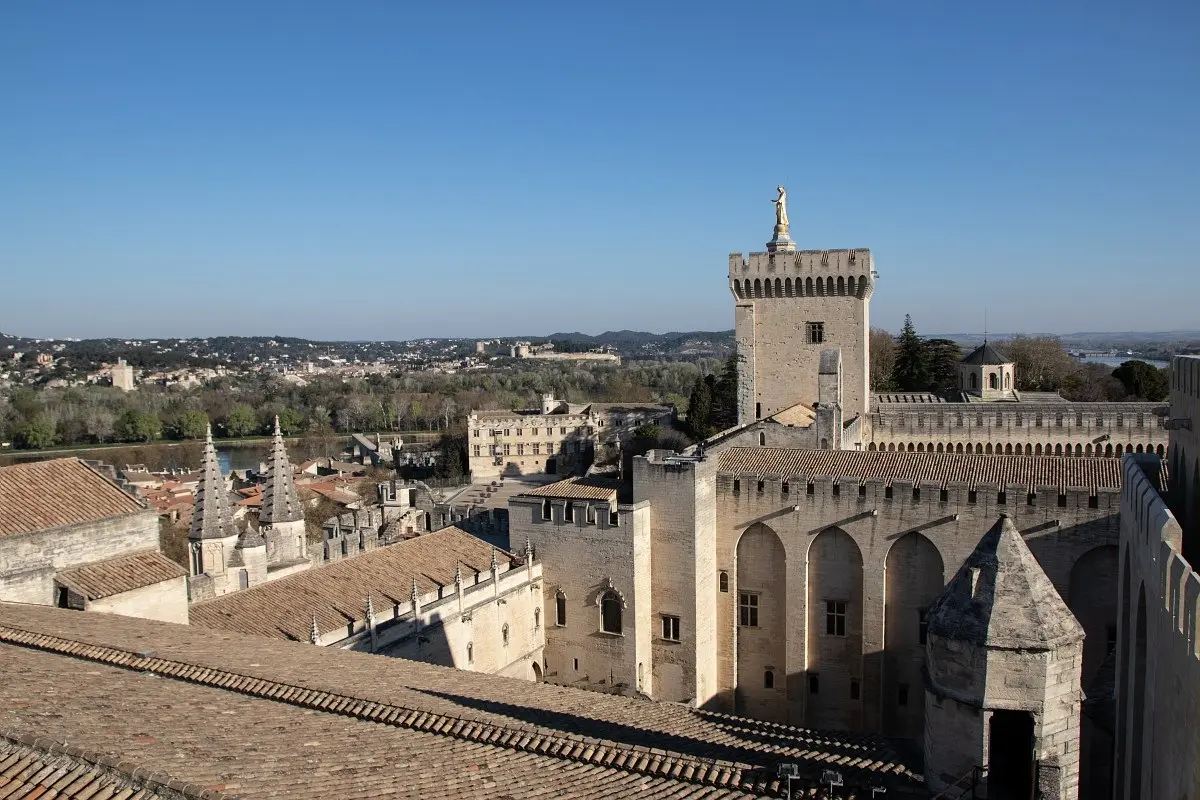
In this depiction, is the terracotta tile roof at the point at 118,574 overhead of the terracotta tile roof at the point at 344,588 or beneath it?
overhead

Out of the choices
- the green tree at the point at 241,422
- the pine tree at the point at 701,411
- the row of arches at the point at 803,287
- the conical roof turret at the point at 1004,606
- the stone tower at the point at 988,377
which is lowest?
the green tree at the point at 241,422

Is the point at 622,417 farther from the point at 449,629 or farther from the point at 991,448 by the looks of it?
the point at 449,629

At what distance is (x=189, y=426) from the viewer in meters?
117

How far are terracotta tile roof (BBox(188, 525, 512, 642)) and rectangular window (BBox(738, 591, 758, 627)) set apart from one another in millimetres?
6578

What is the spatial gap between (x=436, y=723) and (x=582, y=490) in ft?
49.0

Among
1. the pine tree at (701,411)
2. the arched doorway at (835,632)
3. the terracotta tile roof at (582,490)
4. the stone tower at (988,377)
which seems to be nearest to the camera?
the arched doorway at (835,632)

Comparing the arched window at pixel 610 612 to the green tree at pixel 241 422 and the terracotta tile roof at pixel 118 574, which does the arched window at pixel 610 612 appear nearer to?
the terracotta tile roof at pixel 118 574

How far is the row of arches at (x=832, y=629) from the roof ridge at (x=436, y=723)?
14635mm

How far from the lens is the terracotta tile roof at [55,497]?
1734cm

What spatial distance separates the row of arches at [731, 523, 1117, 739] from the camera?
2380 centimetres

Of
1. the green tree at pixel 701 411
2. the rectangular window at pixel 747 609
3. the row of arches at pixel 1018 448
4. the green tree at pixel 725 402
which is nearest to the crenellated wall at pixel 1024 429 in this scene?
the row of arches at pixel 1018 448

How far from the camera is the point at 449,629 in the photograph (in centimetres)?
2228

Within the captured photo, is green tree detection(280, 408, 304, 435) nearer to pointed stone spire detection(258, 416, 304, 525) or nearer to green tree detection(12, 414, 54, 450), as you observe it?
green tree detection(12, 414, 54, 450)

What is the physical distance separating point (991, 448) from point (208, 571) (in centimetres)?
2684
